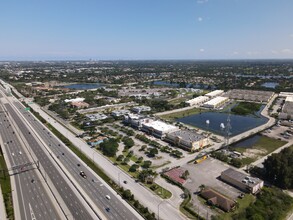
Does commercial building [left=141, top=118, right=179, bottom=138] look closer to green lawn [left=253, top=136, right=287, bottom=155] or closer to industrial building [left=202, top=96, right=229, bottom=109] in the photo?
green lawn [left=253, top=136, right=287, bottom=155]

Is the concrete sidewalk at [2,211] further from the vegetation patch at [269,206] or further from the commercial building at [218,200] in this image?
the vegetation patch at [269,206]

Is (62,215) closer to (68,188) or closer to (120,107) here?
(68,188)

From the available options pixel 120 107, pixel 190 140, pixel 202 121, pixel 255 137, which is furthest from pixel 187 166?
pixel 120 107

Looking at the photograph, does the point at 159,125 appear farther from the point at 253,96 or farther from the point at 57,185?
the point at 253,96

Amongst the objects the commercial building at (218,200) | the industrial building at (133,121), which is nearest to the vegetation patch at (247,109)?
the industrial building at (133,121)

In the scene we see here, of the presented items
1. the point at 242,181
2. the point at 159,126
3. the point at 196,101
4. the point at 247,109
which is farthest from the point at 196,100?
the point at 242,181
